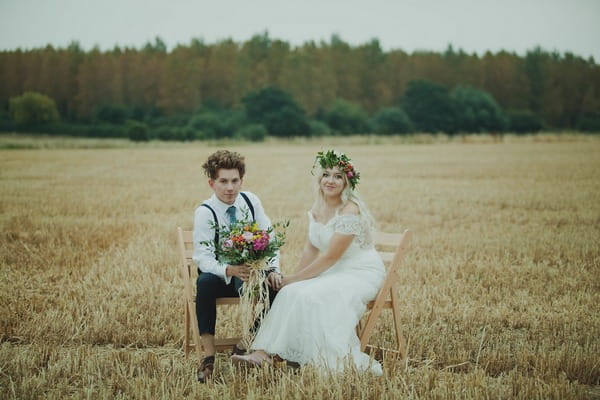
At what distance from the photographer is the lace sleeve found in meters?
5.15

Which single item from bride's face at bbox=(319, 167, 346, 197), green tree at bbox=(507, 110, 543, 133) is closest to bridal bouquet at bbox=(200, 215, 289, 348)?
bride's face at bbox=(319, 167, 346, 197)

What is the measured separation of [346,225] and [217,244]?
1072mm

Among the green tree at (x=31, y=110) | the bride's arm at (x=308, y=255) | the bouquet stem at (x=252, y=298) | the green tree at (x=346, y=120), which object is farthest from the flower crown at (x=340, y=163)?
the green tree at (x=346, y=120)

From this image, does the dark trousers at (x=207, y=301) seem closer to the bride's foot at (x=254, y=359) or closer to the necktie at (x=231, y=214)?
the bride's foot at (x=254, y=359)

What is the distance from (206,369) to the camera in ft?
15.3

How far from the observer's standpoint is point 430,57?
106688 mm

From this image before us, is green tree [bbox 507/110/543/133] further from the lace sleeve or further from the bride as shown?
the lace sleeve

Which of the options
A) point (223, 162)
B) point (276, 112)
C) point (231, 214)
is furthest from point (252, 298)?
point (276, 112)

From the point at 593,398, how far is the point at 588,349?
40.5 inches

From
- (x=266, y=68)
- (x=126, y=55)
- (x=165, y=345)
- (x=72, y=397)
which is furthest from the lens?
(x=266, y=68)

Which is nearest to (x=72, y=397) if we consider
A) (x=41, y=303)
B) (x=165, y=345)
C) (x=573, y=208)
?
(x=165, y=345)

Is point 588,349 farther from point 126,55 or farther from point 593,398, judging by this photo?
point 126,55

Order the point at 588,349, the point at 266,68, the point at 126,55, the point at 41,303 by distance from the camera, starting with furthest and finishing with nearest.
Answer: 1. the point at 266,68
2. the point at 126,55
3. the point at 41,303
4. the point at 588,349

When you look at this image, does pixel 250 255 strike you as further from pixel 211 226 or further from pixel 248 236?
pixel 211 226
